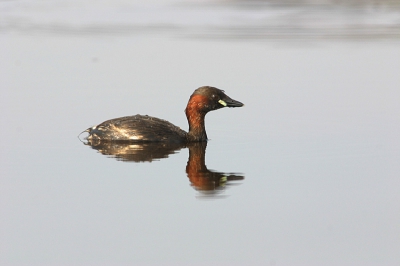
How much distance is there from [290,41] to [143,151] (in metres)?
10.3

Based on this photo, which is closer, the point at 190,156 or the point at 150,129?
the point at 190,156

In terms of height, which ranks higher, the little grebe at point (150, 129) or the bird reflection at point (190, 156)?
the little grebe at point (150, 129)

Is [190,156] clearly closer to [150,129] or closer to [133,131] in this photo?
[150,129]

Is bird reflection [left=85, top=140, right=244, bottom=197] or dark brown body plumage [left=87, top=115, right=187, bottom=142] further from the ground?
dark brown body plumage [left=87, top=115, right=187, bottom=142]

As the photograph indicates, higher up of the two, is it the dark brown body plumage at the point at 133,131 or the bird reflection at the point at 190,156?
the dark brown body plumage at the point at 133,131

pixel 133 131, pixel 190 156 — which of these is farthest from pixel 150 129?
pixel 190 156

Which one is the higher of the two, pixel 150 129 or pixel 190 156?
pixel 150 129

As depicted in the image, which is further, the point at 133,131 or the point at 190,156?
the point at 133,131

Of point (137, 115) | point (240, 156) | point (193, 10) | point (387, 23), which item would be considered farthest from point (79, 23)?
point (240, 156)

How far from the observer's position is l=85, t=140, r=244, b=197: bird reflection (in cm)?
997

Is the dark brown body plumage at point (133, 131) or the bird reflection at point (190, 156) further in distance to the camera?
the dark brown body plumage at point (133, 131)

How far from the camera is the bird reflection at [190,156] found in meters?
9.97

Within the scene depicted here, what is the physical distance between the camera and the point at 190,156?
11828 millimetres

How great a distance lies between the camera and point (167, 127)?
1266 cm
